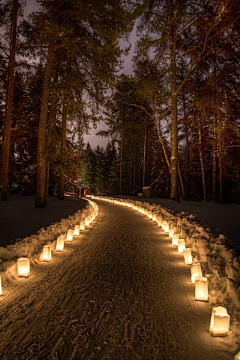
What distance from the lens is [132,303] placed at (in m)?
3.24

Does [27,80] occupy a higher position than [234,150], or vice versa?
[27,80]

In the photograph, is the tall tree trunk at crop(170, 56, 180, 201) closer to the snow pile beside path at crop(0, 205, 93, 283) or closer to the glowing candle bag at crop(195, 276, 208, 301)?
the snow pile beside path at crop(0, 205, 93, 283)

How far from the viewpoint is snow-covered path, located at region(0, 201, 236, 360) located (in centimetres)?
229

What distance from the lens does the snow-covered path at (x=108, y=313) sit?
7.53 feet

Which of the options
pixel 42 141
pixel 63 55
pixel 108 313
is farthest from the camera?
pixel 63 55

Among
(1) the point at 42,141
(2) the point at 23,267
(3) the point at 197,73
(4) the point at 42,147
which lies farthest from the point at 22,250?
(3) the point at 197,73

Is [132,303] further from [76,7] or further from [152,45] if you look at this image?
[152,45]

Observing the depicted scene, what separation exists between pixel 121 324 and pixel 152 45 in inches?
745

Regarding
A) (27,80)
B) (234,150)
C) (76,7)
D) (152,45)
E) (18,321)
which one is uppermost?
(152,45)

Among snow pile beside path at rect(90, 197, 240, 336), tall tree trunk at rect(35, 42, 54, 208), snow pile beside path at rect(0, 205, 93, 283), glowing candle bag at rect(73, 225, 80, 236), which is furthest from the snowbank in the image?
tall tree trunk at rect(35, 42, 54, 208)

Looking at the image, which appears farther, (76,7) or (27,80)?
(27,80)

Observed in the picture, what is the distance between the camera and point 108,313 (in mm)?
2965

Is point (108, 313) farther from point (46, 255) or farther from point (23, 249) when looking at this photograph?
point (23, 249)

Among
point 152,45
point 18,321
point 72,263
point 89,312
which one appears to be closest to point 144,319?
point 89,312
